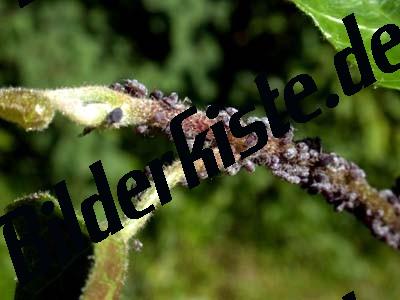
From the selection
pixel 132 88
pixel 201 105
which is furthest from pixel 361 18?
pixel 201 105

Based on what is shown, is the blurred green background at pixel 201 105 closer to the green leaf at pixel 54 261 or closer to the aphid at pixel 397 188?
the aphid at pixel 397 188

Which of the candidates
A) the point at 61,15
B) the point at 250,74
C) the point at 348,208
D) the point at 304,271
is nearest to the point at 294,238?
the point at 304,271

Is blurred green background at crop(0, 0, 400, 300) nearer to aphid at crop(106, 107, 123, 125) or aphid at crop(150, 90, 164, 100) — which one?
aphid at crop(150, 90, 164, 100)

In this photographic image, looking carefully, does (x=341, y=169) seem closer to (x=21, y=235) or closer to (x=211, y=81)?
(x=21, y=235)

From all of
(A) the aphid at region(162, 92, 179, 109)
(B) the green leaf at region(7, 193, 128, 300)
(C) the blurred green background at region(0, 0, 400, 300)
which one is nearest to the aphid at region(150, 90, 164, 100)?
(A) the aphid at region(162, 92, 179, 109)

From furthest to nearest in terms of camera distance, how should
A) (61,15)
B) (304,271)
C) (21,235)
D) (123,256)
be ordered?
(304,271) < (61,15) < (21,235) < (123,256)

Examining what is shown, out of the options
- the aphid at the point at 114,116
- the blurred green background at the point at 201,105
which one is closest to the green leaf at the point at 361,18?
the aphid at the point at 114,116
